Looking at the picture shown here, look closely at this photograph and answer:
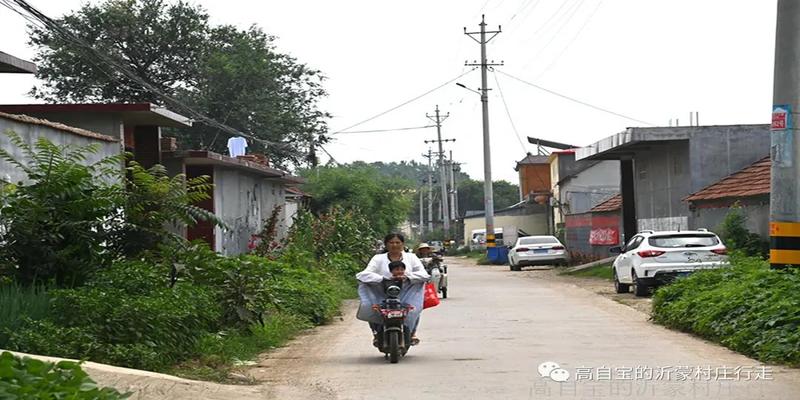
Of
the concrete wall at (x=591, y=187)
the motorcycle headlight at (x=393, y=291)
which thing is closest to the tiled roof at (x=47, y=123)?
the motorcycle headlight at (x=393, y=291)

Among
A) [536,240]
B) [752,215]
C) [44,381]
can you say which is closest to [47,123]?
[44,381]

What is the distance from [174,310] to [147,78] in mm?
42304

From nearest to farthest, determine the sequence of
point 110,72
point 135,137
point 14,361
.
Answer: point 14,361 → point 135,137 → point 110,72

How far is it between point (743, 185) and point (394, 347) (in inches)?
749

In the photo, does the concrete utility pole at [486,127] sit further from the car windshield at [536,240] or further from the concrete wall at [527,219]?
the concrete wall at [527,219]

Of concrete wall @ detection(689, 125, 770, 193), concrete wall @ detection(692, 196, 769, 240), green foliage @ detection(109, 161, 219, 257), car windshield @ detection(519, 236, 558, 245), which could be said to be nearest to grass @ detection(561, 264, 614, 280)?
concrete wall @ detection(689, 125, 770, 193)

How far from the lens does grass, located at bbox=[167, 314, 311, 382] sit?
479 inches

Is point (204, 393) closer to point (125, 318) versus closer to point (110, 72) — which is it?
point (125, 318)

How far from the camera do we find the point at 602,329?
17.7m

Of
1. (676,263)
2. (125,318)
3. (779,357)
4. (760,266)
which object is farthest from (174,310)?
(676,263)

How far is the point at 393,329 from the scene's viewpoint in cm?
1358

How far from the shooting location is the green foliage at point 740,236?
27.3m

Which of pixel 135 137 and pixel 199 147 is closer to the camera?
pixel 135 137

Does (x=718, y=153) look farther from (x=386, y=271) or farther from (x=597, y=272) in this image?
(x=386, y=271)
